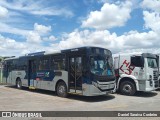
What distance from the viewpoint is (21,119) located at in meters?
9.09

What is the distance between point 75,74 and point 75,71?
167 mm

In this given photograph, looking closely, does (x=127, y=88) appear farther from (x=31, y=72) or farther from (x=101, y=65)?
(x=31, y=72)

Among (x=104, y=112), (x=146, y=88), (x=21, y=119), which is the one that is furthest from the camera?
(x=146, y=88)

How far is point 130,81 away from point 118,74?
1.04m

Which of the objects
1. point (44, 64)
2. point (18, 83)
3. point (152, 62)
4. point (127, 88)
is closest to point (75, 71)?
point (44, 64)

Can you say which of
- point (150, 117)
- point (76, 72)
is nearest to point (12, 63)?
point (76, 72)

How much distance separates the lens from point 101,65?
14281 millimetres

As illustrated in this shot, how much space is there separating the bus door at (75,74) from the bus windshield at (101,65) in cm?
79

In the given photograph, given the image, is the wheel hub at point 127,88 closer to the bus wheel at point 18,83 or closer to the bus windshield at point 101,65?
the bus windshield at point 101,65

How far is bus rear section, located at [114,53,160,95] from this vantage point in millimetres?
15820

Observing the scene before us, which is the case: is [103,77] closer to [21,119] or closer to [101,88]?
[101,88]

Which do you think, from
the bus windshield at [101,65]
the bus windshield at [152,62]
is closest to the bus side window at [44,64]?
the bus windshield at [101,65]

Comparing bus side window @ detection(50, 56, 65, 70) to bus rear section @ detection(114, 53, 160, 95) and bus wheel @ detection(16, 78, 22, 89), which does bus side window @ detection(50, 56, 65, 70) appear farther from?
bus wheel @ detection(16, 78, 22, 89)

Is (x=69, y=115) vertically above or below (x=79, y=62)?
below
